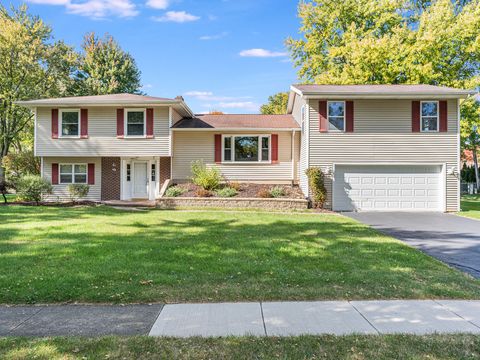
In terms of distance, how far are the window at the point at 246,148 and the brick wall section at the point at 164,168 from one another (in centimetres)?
300

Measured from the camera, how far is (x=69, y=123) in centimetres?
1752

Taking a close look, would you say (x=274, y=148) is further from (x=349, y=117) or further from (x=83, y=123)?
(x=83, y=123)

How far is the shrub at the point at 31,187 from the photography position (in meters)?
15.5

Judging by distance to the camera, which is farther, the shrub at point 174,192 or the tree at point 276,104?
the tree at point 276,104

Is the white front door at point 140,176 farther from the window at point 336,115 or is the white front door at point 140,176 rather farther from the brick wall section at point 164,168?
the window at point 336,115

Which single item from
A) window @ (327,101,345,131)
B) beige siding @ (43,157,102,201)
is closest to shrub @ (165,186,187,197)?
beige siding @ (43,157,102,201)

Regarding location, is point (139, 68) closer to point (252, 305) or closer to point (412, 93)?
point (412, 93)

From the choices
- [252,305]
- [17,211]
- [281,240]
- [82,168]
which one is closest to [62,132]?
[82,168]

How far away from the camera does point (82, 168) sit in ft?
59.2

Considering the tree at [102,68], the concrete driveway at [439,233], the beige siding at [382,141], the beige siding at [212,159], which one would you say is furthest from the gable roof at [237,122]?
the tree at [102,68]

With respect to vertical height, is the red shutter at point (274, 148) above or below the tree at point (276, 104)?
below

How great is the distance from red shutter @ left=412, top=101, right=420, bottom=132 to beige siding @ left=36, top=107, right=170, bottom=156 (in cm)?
1171

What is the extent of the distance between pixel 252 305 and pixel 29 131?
29538 mm

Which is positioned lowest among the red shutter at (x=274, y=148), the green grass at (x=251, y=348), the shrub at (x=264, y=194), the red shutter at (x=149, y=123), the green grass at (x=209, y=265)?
the green grass at (x=251, y=348)
